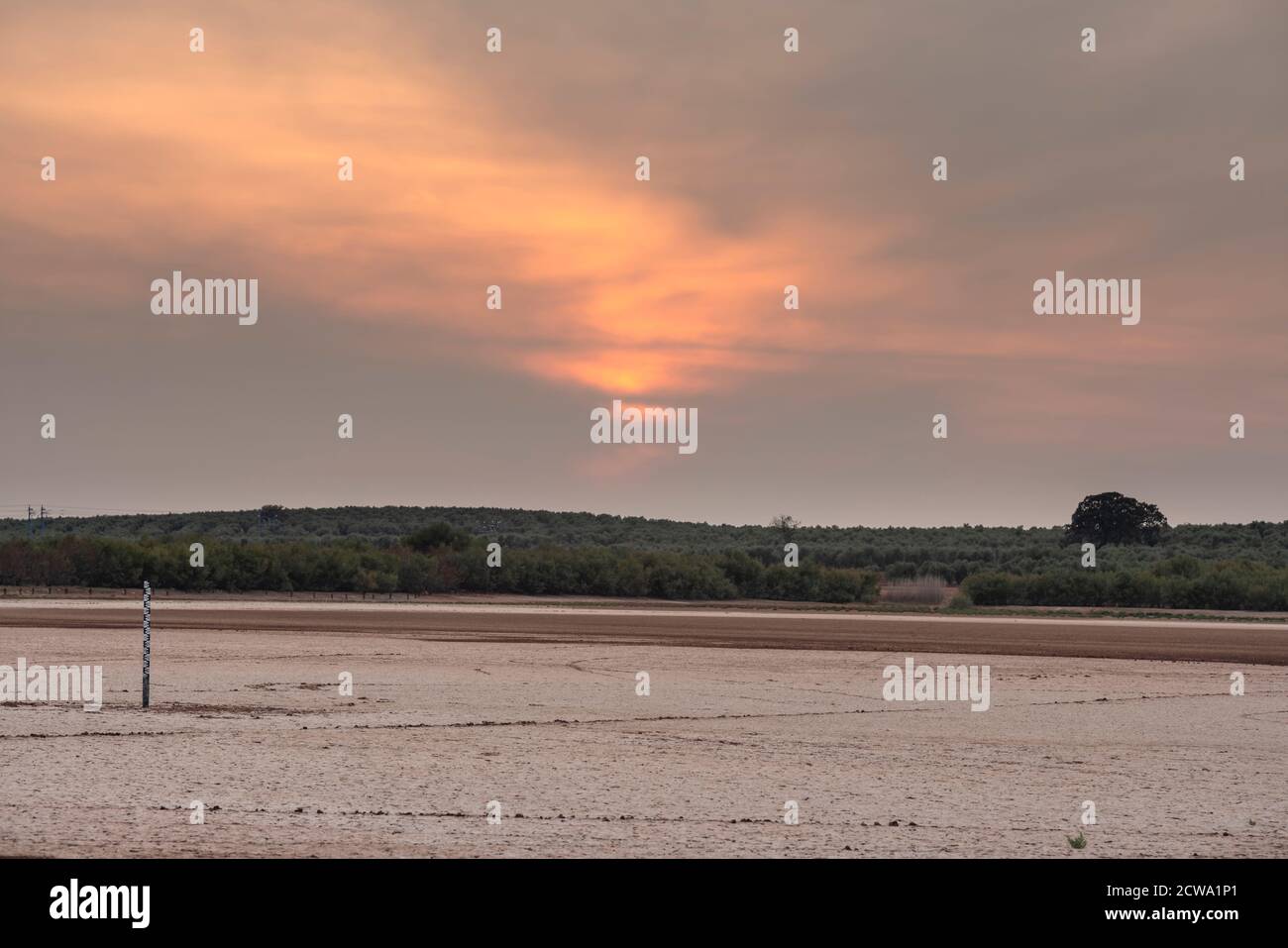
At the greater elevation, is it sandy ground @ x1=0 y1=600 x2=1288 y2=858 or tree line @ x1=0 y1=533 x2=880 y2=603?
tree line @ x1=0 y1=533 x2=880 y2=603

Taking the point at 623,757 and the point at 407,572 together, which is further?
the point at 407,572

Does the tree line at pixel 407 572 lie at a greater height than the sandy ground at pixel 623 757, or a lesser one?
greater

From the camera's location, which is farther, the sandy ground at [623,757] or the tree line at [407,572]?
the tree line at [407,572]

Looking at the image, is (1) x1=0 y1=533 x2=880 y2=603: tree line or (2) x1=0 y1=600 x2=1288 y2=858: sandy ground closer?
(2) x1=0 y1=600 x2=1288 y2=858: sandy ground

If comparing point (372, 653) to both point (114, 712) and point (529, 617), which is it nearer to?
point (114, 712)

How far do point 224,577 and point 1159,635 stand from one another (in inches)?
1883

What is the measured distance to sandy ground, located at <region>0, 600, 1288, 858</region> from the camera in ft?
45.3

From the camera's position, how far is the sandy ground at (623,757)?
13.8 meters

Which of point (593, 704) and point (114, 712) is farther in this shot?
point (593, 704)

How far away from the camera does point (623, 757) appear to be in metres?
19.2
